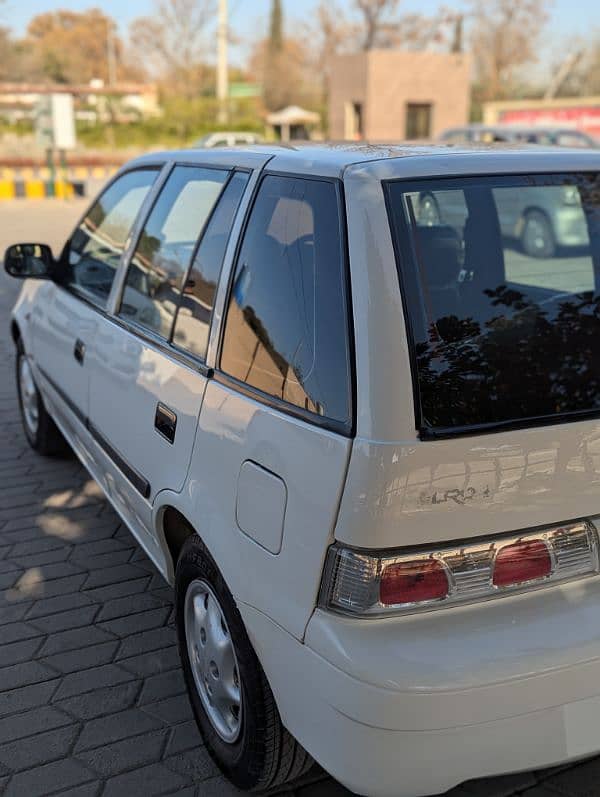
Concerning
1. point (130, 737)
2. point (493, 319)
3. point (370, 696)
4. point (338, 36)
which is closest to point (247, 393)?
point (493, 319)

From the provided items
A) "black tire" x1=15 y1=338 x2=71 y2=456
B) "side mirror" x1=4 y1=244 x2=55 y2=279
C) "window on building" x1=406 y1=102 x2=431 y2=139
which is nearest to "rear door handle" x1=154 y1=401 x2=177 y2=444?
"side mirror" x1=4 y1=244 x2=55 y2=279

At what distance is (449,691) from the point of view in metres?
1.69

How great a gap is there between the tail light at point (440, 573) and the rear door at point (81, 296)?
6.66ft

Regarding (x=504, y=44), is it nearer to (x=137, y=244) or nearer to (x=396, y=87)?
(x=396, y=87)

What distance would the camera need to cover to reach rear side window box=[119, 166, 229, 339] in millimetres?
2740

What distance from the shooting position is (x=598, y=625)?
183 cm

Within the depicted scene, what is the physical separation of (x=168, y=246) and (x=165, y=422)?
2.55 feet

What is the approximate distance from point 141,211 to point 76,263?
36.1 inches

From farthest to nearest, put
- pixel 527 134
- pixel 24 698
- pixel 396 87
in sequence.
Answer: pixel 396 87
pixel 527 134
pixel 24 698

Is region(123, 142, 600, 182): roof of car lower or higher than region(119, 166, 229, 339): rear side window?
higher

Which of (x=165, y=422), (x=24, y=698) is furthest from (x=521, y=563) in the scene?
(x=24, y=698)

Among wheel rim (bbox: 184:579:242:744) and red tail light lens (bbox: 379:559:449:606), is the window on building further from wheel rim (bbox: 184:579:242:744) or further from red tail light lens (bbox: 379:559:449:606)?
red tail light lens (bbox: 379:559:449:606)

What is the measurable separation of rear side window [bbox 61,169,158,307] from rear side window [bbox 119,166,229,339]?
243 mm

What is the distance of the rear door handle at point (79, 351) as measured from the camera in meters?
3.53
